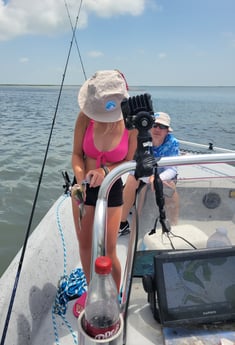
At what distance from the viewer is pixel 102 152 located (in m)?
1.83

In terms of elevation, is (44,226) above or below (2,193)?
above

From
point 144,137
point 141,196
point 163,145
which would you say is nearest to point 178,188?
point 141,196

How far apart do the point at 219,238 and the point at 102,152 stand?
0.79 meters

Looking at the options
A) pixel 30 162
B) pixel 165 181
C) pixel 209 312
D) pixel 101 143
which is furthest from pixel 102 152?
pixel 30 162

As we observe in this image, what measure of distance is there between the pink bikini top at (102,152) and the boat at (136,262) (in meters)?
0.34

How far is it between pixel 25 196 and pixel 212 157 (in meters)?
5.24

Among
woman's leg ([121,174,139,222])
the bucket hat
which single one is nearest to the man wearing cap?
woman's leg ([121,174,139,222])

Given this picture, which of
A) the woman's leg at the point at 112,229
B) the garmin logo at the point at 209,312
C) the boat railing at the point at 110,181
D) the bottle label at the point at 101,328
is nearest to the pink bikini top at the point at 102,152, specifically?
the woman's leg at the point at 112,229

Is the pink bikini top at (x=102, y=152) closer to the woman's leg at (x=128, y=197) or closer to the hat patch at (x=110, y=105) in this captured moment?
the hat patch at (x=110, y=105)

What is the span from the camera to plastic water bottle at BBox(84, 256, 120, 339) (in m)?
0.88

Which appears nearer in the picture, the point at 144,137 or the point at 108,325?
the point at 108,325

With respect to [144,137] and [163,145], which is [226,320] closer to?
[144,137]

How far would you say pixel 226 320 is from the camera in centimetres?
117

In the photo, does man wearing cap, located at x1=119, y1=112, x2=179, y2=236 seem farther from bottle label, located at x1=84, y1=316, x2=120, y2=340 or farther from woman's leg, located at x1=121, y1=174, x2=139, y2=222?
bottle label, located at x1=84, y1=316, x2=120, y2=340
